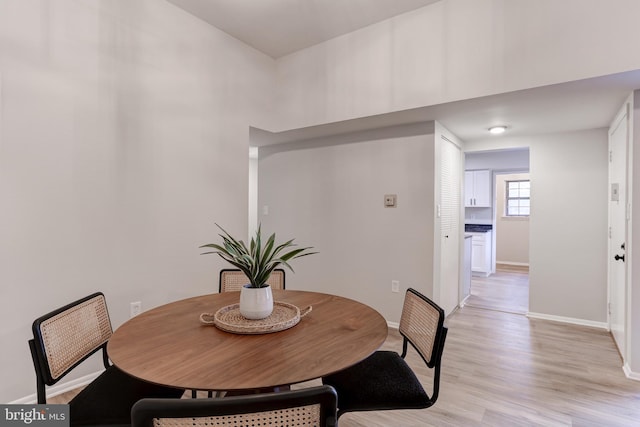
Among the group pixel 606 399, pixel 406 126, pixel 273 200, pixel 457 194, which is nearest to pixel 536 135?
pixel 457 194

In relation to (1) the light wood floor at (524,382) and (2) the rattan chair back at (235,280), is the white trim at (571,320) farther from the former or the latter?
(2) the rattan chair back at (235,280)

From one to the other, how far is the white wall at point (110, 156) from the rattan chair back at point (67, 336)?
34.2 inches

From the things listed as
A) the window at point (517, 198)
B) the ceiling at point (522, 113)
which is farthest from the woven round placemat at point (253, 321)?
the window at point (517, 198)

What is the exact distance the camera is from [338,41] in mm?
3268

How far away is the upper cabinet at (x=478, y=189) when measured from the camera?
6539 millimetres

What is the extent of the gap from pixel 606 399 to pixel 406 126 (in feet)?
8.60

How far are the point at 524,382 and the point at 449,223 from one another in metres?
1.80

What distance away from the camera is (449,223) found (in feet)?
12.5

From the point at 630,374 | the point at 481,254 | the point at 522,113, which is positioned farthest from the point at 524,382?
the point at 481,254

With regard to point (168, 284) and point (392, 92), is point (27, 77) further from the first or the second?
point (392, 92)

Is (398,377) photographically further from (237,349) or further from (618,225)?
(618,225)

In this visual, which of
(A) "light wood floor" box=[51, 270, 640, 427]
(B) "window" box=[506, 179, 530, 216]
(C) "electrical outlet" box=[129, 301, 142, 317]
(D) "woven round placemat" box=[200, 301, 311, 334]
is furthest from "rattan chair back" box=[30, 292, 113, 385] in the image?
(B) "window" box=[506, 179, 530, 216]

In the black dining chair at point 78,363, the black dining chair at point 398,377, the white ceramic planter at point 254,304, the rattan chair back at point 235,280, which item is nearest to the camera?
the black dining chair at point 78,363

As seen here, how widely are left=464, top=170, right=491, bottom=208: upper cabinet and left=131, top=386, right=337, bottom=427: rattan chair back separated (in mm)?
6611
